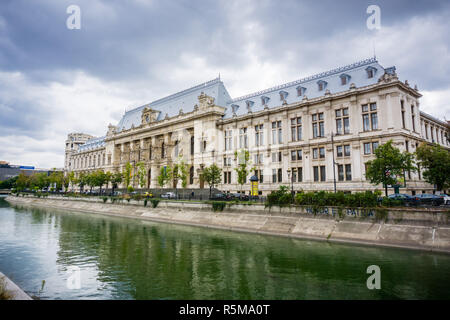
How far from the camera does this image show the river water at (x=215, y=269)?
13359 mm

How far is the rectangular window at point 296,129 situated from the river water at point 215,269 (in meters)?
28.9

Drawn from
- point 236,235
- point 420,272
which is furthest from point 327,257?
point 236,235

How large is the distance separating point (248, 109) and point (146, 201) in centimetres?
2946

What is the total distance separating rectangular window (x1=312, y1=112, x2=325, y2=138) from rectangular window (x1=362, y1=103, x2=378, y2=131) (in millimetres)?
6794

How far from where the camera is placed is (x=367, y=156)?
43.9 meters

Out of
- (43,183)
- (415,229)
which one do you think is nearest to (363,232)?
(415,229)

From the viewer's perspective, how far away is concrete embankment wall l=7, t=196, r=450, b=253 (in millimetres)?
22344

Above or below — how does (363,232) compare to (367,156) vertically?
below

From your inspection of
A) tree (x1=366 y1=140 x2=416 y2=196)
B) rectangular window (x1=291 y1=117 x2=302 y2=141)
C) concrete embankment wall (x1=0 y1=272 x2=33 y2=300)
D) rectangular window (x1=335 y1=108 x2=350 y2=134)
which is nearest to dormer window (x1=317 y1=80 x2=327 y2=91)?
rectangular window (x1=335 y1=108 x2=350 y2=134)

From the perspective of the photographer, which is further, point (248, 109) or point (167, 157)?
point (167, 157)

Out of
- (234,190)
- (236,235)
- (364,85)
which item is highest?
(364,85)

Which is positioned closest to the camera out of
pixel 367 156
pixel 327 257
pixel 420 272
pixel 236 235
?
pixel 420 272
